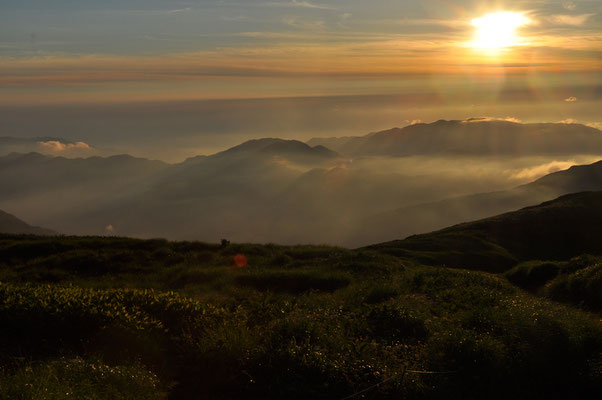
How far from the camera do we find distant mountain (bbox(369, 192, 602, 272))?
146ft

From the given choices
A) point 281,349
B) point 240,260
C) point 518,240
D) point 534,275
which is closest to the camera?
point 281,349

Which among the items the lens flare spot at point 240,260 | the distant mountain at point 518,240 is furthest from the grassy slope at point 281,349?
the distant mountain at point 518,240

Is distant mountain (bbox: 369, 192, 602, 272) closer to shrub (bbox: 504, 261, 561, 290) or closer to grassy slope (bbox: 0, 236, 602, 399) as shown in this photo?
shrub (bbox: 504, 261, 561, 290)

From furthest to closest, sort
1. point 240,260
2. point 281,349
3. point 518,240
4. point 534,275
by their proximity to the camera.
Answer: point 518,240 → point 240,260 → point 534,275 → point 281,349

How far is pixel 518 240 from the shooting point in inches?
2328

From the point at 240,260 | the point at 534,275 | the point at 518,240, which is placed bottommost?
the point at 518,240

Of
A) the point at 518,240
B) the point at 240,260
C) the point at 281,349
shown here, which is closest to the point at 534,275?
the point at 240,260

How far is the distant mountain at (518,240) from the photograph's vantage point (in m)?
44.5

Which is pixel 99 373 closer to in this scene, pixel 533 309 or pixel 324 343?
pixel 324 343

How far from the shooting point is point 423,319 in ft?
40.9

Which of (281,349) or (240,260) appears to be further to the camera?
(240,260)

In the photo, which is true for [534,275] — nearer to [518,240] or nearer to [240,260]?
[240,260]

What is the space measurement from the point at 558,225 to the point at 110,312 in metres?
65.8

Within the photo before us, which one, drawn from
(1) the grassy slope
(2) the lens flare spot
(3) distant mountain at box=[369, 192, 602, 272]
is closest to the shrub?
(1) the grassy slope
